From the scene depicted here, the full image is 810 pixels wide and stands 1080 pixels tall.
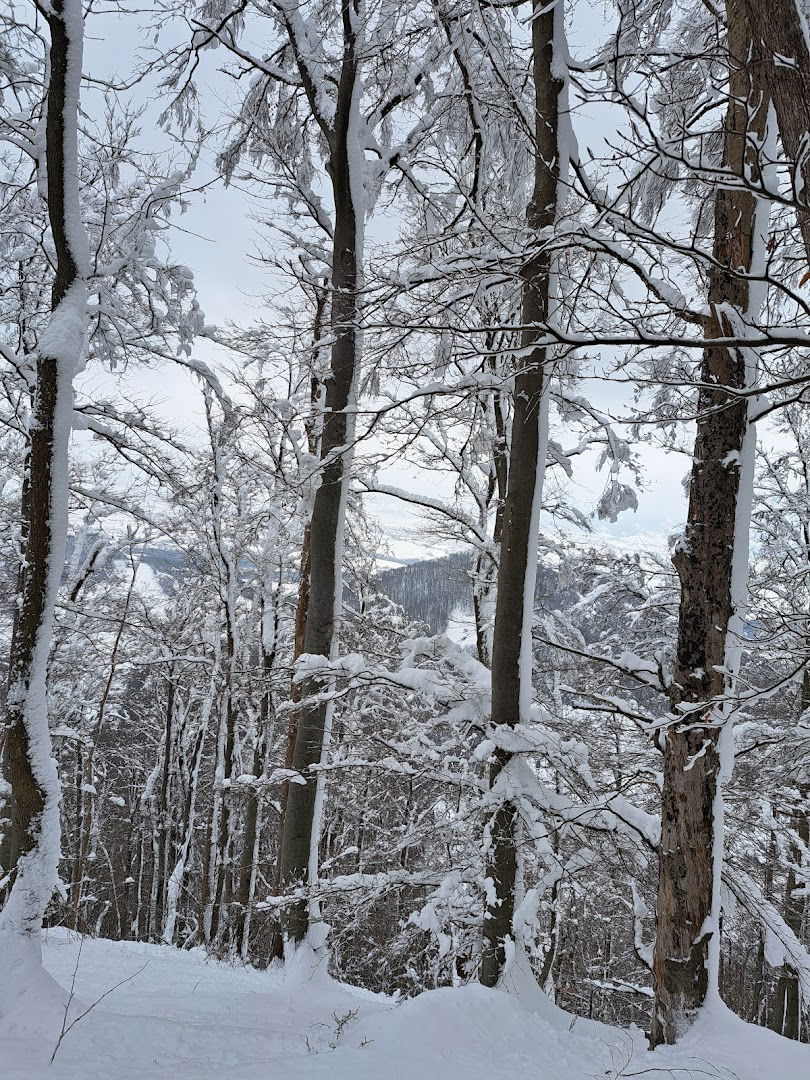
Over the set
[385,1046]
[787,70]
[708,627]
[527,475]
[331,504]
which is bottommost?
[385,1046]

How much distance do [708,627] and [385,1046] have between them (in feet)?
9.10

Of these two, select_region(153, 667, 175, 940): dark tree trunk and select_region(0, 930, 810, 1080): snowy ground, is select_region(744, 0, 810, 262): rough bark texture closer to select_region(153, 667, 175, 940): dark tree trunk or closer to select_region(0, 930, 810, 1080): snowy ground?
select_region(0, 930, 810, 1080): snowy ground

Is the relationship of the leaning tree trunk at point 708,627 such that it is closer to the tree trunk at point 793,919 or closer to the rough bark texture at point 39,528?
the rough bark texture at point 39,528

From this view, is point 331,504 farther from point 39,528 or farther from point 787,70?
point 787,70

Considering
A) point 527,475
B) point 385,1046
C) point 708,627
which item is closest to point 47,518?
point 527,475

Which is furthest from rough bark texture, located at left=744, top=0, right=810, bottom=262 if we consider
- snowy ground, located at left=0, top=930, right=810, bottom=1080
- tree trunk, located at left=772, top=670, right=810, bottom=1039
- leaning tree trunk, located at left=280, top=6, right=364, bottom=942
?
tree trunk, located at left=772, top=670, right=810, bottom=1039

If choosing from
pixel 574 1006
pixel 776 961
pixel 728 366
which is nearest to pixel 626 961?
pixel 574 1006

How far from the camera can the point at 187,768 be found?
61.7ft

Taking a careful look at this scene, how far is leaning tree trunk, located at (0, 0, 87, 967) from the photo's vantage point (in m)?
4.17

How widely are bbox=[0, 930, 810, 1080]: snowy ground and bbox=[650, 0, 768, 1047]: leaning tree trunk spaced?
325 mm

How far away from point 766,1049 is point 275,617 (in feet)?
31.6

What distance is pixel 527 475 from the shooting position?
5.05m

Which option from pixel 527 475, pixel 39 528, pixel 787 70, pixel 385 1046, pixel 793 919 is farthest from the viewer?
pixel 793 919

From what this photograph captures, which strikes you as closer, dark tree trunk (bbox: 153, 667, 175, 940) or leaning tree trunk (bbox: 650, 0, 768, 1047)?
leaning tree trunk (bbox: 650, 0, 768, 1047)
